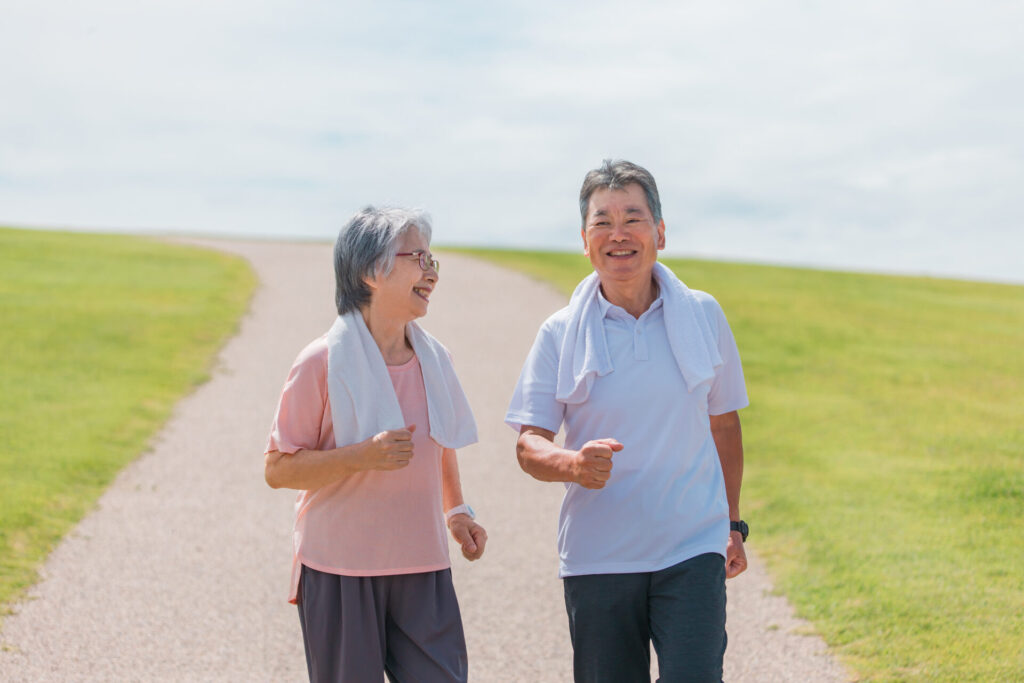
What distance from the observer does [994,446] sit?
10.4 metres

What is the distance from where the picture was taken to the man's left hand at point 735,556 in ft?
12.4

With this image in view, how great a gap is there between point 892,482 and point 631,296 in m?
6.52

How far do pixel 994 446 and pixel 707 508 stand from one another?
8.23 meters

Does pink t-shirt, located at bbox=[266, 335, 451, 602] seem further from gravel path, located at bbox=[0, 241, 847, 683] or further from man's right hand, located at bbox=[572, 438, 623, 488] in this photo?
gravel path, located at bbox=[0, 241, 847, 683]

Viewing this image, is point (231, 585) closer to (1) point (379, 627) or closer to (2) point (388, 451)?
(1) point (379, 627)

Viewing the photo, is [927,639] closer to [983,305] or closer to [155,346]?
[155,346]

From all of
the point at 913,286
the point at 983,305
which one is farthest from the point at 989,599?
the point at 913,286

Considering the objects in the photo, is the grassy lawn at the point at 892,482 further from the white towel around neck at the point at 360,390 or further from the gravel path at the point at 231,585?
the white towel around neck at the point at 360,390

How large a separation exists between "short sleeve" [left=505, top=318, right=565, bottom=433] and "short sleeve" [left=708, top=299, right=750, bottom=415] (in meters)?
0.55

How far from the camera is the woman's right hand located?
3.17 metres

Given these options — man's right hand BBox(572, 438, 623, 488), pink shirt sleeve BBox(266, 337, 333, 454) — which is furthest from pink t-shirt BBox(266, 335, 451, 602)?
man's right hand BBox(572, 438, 623, 488)

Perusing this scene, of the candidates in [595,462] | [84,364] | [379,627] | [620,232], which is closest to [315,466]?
[379,627]

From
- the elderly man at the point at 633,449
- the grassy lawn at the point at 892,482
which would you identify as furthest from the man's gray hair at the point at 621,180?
the grassy lawn at the point at 892,482

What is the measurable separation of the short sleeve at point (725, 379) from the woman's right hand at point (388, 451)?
111cm
